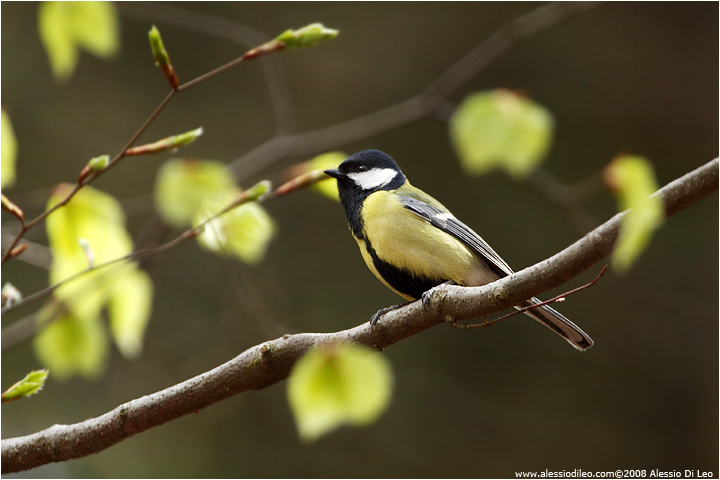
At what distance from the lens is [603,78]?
443 centimetres

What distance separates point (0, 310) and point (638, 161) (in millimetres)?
1277

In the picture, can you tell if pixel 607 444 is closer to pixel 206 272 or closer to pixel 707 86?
pixel 707 86

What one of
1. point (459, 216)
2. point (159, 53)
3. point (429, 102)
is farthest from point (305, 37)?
point (459, 216)

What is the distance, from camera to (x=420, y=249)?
77.5 inches

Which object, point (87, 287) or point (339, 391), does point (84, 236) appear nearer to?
point (87, 287)

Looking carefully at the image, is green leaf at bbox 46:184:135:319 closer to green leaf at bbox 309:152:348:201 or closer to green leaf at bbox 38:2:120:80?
green leaf at bbox 38:2:120:80

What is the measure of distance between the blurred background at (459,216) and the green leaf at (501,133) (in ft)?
7.80

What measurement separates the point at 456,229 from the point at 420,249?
0.58 feet

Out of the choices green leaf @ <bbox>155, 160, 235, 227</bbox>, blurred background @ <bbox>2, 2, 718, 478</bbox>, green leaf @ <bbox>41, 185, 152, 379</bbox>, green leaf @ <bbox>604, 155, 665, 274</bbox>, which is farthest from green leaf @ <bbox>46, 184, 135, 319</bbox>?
blurred background @ <bbox>2, 2, 718, 478</bbox>

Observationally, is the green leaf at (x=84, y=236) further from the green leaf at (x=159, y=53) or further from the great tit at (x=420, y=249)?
the great tit at (x=420, y=249)

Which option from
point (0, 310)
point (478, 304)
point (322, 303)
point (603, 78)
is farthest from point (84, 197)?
point (603, 78)

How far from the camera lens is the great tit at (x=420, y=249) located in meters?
1.95

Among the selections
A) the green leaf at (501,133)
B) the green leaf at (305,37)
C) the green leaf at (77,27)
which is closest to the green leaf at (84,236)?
the green leaf at (77,27)

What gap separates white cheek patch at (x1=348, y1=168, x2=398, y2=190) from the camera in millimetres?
2271
